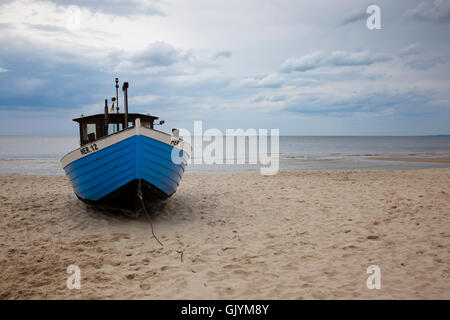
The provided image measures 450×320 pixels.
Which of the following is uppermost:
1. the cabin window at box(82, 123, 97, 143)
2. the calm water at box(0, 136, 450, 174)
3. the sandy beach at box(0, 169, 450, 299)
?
the cabin window at box(82, 123, 97, 143)

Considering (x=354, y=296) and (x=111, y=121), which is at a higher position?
(x=111, y=121)

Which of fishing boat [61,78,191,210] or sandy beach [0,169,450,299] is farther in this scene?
fishing boat [61,78,191,210]

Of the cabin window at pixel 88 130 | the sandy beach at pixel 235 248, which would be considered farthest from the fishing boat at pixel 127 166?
the cabin window at pixel 88 130

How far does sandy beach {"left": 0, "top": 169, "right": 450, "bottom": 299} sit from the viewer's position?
13.1ft

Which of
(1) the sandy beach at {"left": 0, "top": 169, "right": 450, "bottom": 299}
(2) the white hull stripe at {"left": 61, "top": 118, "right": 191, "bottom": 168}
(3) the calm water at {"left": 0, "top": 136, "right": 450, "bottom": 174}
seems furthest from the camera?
(3) the calm water at {"left": 0, "top": 136, "right": 450, "bottom": 174}

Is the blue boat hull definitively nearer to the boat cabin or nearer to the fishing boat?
the fishing boat

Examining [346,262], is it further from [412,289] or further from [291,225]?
[291,225]

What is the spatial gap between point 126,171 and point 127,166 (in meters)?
0.11

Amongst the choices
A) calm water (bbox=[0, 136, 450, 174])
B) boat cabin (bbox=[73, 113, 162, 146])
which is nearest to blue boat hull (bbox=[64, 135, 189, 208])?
boat cabin (bbox=[73, 113, 162, 146])

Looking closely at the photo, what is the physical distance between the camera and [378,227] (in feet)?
21.3

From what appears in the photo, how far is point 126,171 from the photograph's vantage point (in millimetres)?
6395
